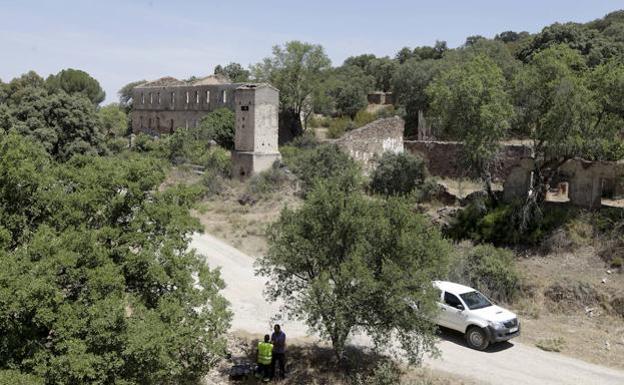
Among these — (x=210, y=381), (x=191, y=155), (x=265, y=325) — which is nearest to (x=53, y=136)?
(x=191, y=155)

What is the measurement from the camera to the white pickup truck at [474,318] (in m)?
14.5

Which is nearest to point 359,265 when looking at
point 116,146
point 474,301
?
point 474,301

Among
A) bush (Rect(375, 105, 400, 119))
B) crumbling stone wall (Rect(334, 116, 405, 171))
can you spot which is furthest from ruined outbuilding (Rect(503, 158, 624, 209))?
bush (Rect(375, 105, 400, 119))

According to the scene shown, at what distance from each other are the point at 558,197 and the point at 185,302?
2081 cm

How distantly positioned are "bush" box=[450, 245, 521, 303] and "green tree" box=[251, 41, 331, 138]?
29496 millimetres

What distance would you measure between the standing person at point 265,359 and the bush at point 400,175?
1819cm

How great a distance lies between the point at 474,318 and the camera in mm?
14680

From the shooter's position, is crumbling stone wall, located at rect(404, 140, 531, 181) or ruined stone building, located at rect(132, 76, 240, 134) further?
ruined stone building, located at rect(132, 76, 240, 134)

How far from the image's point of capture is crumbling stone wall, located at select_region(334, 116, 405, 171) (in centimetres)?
3531

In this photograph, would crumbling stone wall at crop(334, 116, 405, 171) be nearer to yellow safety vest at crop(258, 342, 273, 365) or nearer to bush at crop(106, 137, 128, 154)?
bush at crop(106, 137, 128, 154)

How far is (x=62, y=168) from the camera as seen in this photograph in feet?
37.3

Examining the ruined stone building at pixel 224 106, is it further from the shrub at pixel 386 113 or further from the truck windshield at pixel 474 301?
the truck windshield at pixel 474 301

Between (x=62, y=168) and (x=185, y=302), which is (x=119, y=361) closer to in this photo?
(x=185, y=302)

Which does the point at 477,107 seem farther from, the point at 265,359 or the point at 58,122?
the point at 58,122
